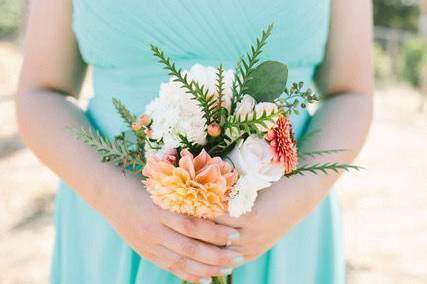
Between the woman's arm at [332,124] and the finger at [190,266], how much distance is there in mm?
74

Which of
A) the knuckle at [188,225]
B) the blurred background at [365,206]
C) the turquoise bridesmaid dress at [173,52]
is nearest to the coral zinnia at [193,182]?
the knuckle at [188,225]

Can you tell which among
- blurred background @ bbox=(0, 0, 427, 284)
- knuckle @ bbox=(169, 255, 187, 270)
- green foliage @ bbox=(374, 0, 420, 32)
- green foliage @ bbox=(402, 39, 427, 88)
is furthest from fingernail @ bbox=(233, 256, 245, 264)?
green foliage @ bbox=(374, 0, 420, 32)

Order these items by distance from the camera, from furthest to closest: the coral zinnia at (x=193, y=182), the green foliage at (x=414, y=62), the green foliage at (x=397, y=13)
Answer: the green foliage at (x=397, y=13)
the green foliage at (x=414, y=62)
the coral zinnia at (x=193, y=182)

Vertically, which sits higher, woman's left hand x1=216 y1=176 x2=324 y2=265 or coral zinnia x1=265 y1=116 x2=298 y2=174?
coral zinnia x1=265 y1=116 x2=298 y2=174

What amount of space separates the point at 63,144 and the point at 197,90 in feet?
1.78

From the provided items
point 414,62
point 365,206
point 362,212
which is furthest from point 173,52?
point 414,62

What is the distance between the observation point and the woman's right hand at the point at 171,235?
121 centimetres

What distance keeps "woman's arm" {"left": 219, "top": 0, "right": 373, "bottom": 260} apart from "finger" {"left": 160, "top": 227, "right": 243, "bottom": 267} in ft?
0.15

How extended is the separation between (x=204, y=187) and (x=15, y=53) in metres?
13.1

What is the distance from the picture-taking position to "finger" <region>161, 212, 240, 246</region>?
120cm

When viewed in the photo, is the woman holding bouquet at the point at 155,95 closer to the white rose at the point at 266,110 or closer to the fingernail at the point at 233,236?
the fingernail at the point at 233,236

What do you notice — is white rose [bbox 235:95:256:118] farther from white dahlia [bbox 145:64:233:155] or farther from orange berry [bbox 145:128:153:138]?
orange berry [bbox 145:128:153:138]

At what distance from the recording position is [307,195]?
4.45 feet

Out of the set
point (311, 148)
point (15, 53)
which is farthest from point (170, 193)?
point (15, 53)
